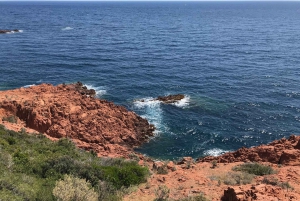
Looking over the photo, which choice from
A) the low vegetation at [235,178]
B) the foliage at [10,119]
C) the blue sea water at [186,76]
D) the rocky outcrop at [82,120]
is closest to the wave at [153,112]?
the blue sea water at [186,76]

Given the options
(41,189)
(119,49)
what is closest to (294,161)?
(41,189)

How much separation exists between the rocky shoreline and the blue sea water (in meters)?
3.75

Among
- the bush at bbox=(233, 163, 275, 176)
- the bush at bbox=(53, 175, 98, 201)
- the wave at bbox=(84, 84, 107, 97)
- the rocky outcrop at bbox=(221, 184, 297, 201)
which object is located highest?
the bush at bbox=(53, 175, 98, 201)

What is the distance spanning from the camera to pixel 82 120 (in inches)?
1423

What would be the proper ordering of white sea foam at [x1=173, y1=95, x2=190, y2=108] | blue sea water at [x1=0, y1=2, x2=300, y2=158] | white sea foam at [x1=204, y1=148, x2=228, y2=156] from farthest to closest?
white sea foam at [x1=173, y1=95, x2=190, y2=108] < blue sea water at [x1=0, y1=2, x2=300, y2=158] < white sea foam at [x1=204, y1=148, x2=228, y2=156]

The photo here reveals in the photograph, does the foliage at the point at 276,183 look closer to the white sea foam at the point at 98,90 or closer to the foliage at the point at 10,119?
the foliage at the point at 10,119

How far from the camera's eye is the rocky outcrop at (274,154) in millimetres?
25484

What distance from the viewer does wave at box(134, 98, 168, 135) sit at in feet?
129

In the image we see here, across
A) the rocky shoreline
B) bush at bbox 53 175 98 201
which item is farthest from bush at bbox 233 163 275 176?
bush at bbox 53 175 98 201

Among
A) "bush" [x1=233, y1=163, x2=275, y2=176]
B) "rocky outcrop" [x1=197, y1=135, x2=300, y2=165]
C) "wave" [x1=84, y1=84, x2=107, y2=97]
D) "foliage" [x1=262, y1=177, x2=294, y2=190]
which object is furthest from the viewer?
"wave" [x1=84, y1=84, x2=107, y2=97]

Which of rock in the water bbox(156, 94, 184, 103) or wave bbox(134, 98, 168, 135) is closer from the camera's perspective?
wave bbox(134, 98, 168, 135)

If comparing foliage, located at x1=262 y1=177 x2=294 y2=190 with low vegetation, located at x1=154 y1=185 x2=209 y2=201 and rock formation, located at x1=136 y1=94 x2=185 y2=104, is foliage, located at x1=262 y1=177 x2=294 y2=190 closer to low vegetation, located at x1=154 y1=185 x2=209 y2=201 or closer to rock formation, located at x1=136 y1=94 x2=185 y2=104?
low vegetation, located at x1=154 y1=185 x2=209 y2=201

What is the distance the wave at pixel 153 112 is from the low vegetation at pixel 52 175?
16724 mm

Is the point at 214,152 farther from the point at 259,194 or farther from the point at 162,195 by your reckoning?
the point at 259,194
